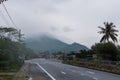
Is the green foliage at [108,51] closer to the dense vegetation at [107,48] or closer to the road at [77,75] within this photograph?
the dense vegetation at [107,48]

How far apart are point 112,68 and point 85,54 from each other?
83.7 meters

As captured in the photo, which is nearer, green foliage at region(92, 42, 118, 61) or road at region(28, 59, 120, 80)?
road at region(28, 59, 120, 80)

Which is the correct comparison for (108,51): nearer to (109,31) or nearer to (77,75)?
(109,31)

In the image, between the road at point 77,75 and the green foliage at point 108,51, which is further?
the green foliage at point 108,51

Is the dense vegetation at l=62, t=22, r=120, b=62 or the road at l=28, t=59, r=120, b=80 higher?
the dense vegetation at l=62, t=22, r=120, b=62

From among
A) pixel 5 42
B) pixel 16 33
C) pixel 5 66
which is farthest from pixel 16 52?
pixel 16 33

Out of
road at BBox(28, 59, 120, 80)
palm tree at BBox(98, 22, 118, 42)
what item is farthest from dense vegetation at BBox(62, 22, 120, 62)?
road at BBox(28, 59, 120, 80)

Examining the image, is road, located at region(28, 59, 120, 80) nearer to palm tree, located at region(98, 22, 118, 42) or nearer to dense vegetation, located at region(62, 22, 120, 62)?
dense vegetation, located at region(62, 22, 120, 62)

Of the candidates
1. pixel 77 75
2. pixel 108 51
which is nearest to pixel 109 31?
pixel 108 51

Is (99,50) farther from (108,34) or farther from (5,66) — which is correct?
(5,66)

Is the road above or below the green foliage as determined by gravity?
below

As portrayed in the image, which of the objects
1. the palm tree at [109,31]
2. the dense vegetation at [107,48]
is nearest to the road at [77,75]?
the dense vegetation at [107,48]

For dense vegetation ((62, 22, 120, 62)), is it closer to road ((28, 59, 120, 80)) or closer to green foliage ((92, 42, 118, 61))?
green foliage ((92, 42, 118, 61))

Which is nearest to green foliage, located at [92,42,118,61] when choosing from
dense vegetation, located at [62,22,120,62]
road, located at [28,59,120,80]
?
dense vegetation, located at [62,22,120,62]
